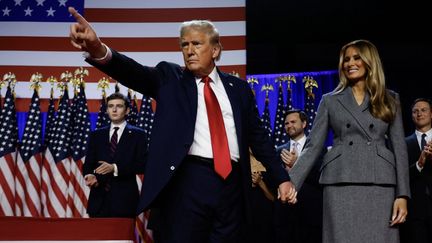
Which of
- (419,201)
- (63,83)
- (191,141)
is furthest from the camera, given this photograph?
(63,83)

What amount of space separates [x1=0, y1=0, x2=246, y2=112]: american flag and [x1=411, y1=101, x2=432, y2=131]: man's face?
2475 millimetres

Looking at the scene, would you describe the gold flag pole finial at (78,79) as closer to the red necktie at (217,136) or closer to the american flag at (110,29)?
the american flag at (110,29)

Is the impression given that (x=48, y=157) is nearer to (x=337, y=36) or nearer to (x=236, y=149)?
(x=236, y=149)

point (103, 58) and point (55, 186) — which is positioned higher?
point (103, 58)

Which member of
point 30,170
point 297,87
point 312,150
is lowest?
point 30,170

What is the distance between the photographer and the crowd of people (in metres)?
2.35

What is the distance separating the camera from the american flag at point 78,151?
249 inches

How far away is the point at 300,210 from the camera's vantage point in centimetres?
491

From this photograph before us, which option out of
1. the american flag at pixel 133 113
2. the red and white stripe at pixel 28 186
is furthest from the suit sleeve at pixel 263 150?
the red and white stripe at pixel 28 186

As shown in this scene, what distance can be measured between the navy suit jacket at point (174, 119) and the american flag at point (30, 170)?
427cm

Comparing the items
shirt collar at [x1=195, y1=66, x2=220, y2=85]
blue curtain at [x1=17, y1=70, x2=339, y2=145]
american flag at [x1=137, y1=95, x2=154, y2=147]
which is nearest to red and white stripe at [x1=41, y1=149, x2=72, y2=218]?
american flag at [x1=137, y1=95, x2=154, y2=147]

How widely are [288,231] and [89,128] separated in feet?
8.92

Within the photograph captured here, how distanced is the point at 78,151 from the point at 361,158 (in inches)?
170

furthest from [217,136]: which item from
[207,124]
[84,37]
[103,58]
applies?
[84,37]
